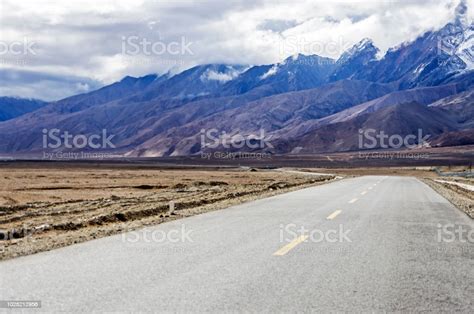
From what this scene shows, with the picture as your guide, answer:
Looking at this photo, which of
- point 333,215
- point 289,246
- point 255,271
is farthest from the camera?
point 333,215

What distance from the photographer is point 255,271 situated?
7.95 metres

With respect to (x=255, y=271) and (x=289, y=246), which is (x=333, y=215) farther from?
(x=255, y=271)

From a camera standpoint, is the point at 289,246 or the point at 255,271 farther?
the point at 289,246

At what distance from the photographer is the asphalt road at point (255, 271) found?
632cm

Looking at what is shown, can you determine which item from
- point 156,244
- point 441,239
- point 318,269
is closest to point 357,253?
point 318,269

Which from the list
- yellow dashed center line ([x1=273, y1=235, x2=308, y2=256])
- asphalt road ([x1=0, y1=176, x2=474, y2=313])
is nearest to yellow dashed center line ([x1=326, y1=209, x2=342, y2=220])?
asphalt road ([x1=0, y1=176, x2=474, y2=313])

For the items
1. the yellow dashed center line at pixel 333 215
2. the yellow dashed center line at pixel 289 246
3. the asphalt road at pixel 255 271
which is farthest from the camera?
the yellow dashed center line at pixel 333 215

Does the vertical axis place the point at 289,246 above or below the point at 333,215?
above

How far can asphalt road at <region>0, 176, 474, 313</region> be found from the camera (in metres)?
6.32

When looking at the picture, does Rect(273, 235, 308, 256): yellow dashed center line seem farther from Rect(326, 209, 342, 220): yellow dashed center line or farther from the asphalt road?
Rect(326, 209, 342, 220): yellow dashed center line

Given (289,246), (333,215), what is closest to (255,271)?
(289,246)

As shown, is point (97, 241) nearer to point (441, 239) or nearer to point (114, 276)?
point (114, 276)

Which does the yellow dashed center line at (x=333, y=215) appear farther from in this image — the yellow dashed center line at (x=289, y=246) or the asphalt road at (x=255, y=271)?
the yellow dashed center line at (x=289, y=246)

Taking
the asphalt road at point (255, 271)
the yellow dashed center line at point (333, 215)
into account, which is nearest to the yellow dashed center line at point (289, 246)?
the asphalt road at point (255, 271)
